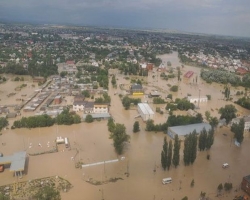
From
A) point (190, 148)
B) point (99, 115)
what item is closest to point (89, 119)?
point (99, 115)

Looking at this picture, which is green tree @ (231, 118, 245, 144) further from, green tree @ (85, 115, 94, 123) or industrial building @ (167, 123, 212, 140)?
green tree @ (85, 115, 94, 123)

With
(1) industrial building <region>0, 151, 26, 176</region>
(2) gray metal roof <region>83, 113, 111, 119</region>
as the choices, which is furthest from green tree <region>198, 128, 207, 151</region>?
(1) industrial building <region>0, 151, 26, 176</region>

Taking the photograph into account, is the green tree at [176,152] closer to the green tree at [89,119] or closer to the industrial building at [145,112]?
the industrial building at [145,112]

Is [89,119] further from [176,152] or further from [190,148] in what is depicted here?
[190,148]

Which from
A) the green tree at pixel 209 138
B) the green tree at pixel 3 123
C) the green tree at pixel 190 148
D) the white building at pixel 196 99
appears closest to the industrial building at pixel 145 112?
the white building at pixel 196 99

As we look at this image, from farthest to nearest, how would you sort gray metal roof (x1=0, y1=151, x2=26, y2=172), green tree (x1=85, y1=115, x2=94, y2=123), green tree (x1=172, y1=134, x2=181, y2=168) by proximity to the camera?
green tree (x1=85, y1=115, x2=94, y2=123), green tree (x1=172, y1=134, x2=181, y2=168), gray metal roof (x1=0, y1=151, x2=26, y2=172)

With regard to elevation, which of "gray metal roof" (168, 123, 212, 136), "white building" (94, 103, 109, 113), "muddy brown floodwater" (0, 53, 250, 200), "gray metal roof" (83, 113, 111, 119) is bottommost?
"muddy brown floodwater" (0, 53, 250, 200)
